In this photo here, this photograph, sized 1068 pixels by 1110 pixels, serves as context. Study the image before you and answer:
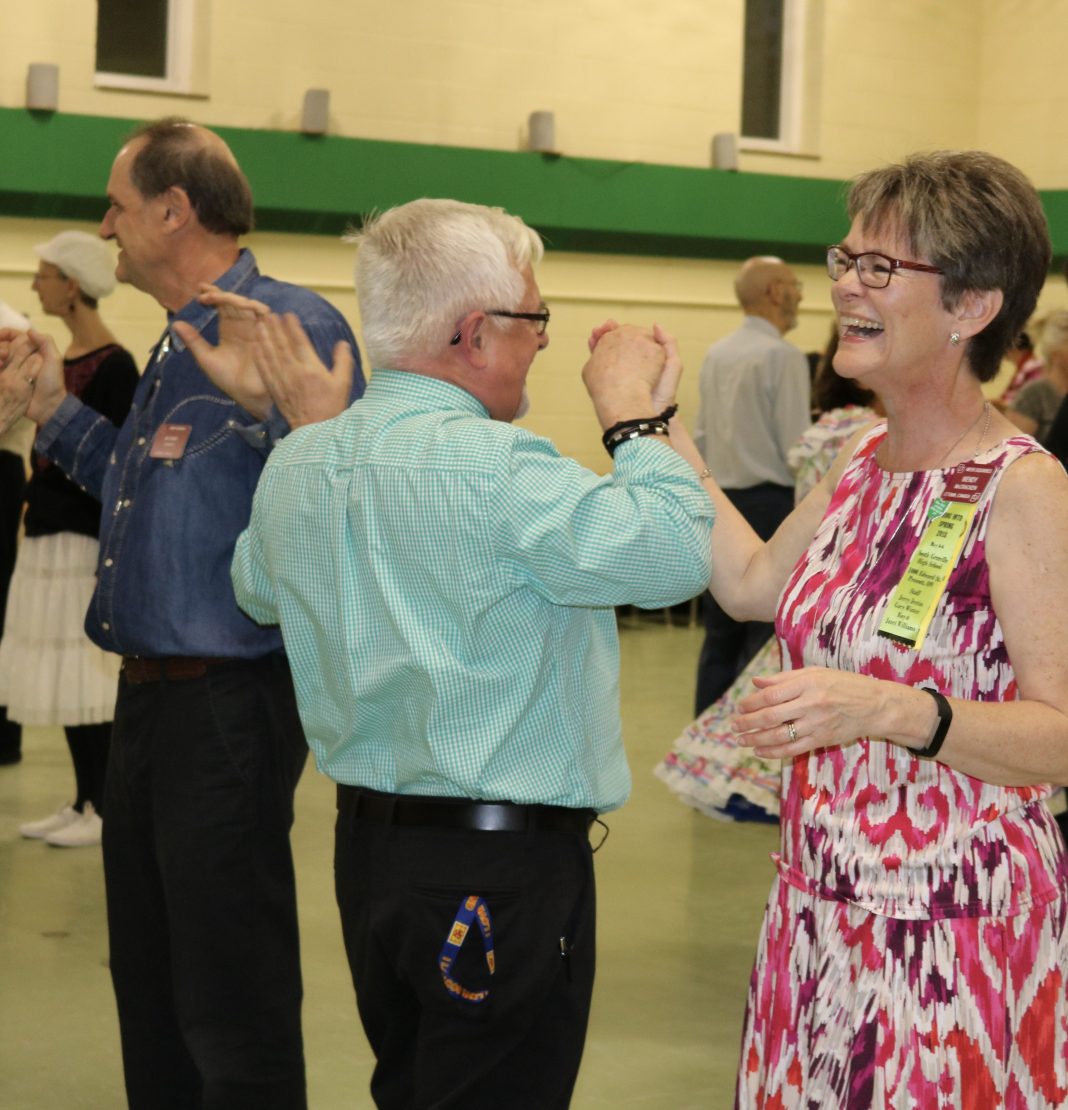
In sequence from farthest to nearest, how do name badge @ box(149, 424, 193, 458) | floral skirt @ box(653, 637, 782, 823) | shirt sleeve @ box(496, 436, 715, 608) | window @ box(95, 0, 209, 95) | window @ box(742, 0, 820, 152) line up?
window @ box(742, 0, 820, 152)
window @ box(95, 0, 209, 95)
floral skirt @ box(653, 637, 782, 823)
name badge @ box(149, 424, 193, 458)
shirt sleeve @ box(496, 436, 715, 608)

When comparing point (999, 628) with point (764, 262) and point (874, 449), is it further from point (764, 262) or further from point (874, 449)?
point (764, 262)

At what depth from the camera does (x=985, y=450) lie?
1.99 metres

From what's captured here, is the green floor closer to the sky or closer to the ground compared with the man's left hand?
closer to the ground

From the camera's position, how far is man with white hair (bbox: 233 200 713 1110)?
1.93 m

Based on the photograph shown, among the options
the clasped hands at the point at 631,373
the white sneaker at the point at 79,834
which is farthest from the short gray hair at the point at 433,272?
the white sneaker at the point at 79,834

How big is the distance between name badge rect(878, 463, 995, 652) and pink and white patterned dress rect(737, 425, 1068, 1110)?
0.01 meters

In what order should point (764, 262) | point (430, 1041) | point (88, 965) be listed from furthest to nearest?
point (764, 262) < point (88, 965) < point (430, 1041)

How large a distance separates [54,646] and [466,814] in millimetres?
3523

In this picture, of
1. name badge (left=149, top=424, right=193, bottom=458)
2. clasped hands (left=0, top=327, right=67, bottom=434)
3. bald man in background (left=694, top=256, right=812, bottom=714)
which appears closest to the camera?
name badge (left=149, top=424, right=193, bottom=458)

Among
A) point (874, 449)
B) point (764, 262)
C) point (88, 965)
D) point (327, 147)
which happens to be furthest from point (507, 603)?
point (327, 147)

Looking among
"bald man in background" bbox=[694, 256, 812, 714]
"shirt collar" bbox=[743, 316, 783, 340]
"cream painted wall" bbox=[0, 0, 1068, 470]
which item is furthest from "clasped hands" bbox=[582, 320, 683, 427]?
"cream painted wall" bbox=[0, 0, 1068, 470]

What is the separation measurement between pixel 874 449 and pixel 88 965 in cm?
284

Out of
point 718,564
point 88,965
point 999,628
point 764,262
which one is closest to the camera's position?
point 999,628

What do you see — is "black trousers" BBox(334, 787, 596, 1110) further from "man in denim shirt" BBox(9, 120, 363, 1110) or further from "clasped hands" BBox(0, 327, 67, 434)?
"clasped hands" BBox(0, 327, 67, 434)
